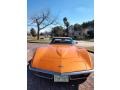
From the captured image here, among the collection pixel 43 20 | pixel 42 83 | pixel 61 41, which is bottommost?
pixel 42 83

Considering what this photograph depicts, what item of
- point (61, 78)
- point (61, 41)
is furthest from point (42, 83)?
point (61, 41)

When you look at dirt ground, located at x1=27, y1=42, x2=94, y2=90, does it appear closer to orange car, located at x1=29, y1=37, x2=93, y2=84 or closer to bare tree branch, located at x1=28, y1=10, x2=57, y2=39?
orange car, located at x1=29, y1=37, x2=93, y2=84

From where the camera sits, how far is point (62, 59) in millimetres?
1701

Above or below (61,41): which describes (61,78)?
below

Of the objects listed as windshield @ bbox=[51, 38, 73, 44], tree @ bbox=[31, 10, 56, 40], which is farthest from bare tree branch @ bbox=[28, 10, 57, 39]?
windshield @ bbox=[51, 38, 73, 44]

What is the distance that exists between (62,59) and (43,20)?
36 cm

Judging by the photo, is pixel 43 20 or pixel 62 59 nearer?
pixel 62 59

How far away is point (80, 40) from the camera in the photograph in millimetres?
1829

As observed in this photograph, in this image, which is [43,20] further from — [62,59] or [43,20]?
[62,59]

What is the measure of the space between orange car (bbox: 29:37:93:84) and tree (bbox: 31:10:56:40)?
0.45ft
